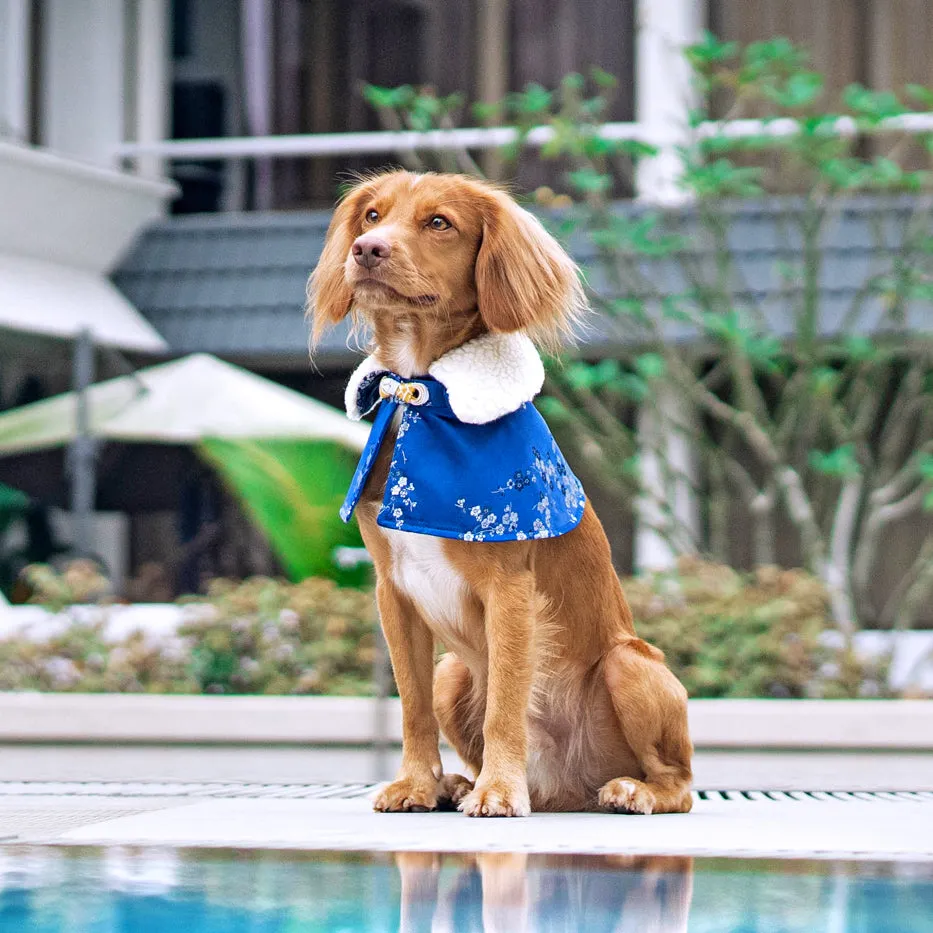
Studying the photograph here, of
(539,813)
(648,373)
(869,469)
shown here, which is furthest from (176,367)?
(539,813)

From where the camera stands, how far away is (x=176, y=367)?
7863 mm

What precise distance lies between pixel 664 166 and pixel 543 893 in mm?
7836

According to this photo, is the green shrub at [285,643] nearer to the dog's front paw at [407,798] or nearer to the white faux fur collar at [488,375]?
the dog's front paw at [407,798]

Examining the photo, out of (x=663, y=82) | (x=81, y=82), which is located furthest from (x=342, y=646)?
(x=81, y=82)

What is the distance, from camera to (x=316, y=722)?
18.8ft

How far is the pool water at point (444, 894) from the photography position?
2.01 m

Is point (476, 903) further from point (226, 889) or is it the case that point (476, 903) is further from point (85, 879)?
→ point (85, 879)

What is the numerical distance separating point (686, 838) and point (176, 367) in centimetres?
556

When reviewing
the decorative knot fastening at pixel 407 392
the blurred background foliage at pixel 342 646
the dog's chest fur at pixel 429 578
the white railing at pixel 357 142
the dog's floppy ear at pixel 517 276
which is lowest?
the blurred background foliage at pixel 342 646

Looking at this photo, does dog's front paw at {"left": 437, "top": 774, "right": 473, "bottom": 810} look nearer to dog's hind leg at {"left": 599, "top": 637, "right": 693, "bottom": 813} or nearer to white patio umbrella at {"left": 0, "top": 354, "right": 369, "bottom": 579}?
dog's hind leg at {"left": 599, "top": 637, "right": 693, "bottom": 813}

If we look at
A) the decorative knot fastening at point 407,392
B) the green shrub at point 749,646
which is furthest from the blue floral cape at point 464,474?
the green shrub at point 749,646

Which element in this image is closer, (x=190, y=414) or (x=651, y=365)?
(x=190, y=414)

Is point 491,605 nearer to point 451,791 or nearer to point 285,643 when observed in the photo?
point 451,791

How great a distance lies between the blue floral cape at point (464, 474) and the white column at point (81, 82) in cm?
795
